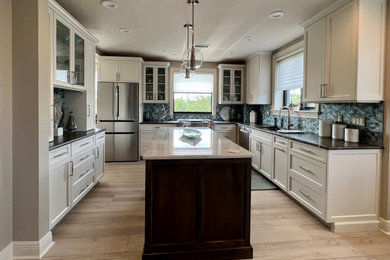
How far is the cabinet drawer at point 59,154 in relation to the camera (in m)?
2.23

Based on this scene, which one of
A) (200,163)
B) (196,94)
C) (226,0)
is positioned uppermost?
(226,0)

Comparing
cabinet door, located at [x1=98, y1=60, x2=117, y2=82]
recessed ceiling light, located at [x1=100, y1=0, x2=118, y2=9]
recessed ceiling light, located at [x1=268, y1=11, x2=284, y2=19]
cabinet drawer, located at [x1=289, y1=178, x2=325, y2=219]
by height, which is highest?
recessed ceiling light, located at [x1=268, y1=11, x2=284, y2=19]

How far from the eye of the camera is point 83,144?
119 inches

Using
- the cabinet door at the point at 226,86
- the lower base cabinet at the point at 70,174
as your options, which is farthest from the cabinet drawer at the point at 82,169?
the cabinet door at the point at 226,86

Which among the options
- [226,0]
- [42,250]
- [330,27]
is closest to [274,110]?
[330,27]

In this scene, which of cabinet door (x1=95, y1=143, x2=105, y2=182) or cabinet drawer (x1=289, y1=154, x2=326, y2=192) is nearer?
cabinet drawer (x1=289, y1=154, x2=326, y2=192)

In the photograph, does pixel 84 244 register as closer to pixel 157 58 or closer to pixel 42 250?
pixel 42 250

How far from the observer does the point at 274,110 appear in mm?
5113

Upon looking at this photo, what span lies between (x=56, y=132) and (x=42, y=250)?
141cm

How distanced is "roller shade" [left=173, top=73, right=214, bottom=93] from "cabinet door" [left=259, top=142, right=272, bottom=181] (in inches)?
101

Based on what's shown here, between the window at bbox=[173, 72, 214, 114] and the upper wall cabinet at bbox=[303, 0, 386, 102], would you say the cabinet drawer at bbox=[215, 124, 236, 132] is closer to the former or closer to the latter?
the window at bbox=[173, 72, 214, 114]

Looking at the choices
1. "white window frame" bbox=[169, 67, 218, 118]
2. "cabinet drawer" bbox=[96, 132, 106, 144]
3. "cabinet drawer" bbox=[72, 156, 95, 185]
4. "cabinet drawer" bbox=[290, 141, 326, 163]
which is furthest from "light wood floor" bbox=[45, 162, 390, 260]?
"white window frame" bbox=[169, 67, 218, 118]

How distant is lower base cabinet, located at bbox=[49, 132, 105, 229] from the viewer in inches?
89.9

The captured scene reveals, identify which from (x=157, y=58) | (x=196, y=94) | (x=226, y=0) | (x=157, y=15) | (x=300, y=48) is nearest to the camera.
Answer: (x=226, y=0)
